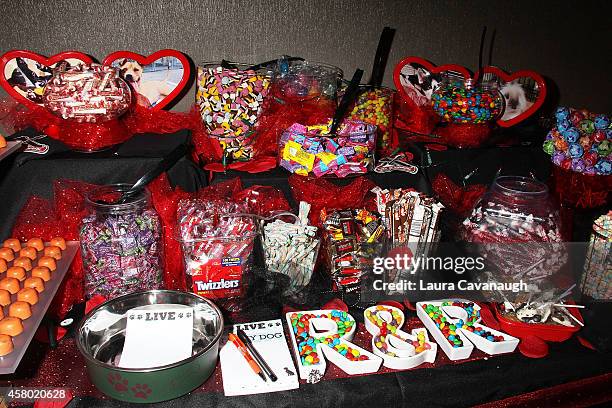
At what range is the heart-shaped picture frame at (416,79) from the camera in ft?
6.77

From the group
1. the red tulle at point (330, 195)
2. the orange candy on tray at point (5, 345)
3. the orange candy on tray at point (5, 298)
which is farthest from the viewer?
the red tulle at point (330, 195)

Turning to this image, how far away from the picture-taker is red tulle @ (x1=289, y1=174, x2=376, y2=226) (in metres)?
1.52

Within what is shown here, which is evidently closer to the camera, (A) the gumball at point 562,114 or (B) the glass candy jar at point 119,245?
(B) the glass candy jar at point 119,245

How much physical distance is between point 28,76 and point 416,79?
1.45m

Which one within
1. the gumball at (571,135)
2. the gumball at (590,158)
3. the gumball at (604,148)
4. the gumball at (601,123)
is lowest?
the gumball at (590,158)

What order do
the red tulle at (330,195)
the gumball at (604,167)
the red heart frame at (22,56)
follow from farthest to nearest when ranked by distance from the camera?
the gumball at (604,167) < the red heart frame at (22,56) < the red tulle at (330,195)

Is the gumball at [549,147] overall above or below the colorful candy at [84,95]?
below

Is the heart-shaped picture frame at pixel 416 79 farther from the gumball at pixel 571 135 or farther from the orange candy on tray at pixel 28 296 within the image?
the orange candy on tray at pixel 28 296

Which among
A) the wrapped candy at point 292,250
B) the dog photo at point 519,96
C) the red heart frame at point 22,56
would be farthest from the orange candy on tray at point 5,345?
the dog photo at point 519,96

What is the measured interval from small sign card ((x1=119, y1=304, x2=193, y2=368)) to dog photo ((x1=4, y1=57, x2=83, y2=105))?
3.11 ft

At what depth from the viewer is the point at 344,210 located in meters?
1.47

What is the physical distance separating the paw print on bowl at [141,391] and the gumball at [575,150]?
156 cm

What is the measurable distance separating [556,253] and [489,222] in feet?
0.59

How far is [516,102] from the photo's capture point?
80.4 inches
